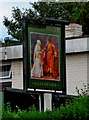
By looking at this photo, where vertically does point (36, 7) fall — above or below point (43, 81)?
above

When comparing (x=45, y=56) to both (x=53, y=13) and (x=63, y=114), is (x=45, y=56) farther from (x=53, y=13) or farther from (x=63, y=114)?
(x=53, y=13)

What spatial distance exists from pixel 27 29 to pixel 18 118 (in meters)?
2.76

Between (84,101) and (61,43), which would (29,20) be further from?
(84,101)

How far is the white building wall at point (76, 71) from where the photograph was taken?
13586 mm

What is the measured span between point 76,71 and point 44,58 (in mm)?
3936

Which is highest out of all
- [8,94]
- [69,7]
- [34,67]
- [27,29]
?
[69,7]

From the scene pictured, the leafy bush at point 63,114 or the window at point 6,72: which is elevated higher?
the window at point 6,72

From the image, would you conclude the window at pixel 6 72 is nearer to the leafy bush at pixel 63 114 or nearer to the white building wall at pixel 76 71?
the white building wall at pixel 76 71

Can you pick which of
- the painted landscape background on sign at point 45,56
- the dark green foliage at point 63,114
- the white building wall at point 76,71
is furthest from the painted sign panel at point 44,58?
the white building wall at point 76,71

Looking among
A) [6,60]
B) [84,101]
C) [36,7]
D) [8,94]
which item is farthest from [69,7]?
[84,101]

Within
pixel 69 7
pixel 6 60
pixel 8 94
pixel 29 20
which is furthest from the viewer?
pixel 69 7

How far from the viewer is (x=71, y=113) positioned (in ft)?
23.3

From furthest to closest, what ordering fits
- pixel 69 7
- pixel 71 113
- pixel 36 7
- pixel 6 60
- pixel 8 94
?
pixel 36 7 → pixel 69 7 → pixel 6 60 → pixel 8 94 → pixel 71 113

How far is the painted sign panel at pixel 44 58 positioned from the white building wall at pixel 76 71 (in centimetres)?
320
